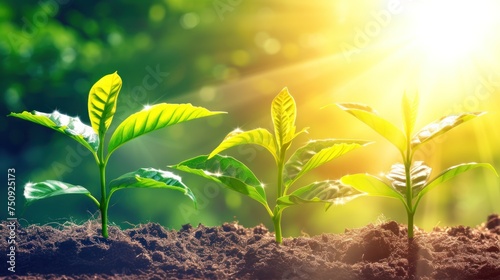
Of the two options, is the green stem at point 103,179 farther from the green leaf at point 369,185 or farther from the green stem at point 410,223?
the green stem at point 410,223

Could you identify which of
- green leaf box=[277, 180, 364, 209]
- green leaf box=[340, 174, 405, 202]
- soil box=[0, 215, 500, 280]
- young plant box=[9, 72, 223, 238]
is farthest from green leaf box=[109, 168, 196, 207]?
green leaf box=[340, 174, 405, 202]

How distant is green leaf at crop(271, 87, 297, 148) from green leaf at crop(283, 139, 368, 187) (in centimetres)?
12

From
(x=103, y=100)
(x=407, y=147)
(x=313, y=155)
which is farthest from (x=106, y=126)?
Result: (x=407, y=147)

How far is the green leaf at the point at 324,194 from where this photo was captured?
2.46 meters

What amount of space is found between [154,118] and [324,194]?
0.87 meters

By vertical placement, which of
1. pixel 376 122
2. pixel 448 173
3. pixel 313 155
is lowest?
pixel 448 173

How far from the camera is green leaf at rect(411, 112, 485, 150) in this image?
2.62m

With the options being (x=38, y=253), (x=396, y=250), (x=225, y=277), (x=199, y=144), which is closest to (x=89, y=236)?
(x=38, y=253)

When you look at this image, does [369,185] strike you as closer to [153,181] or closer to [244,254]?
[244,254]

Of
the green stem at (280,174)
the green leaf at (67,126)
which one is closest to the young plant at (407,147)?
the green stem at (280,174)

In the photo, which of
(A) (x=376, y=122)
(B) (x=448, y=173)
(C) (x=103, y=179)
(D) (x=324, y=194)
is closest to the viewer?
(D) (x=324, y=194)

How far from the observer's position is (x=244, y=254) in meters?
2.82

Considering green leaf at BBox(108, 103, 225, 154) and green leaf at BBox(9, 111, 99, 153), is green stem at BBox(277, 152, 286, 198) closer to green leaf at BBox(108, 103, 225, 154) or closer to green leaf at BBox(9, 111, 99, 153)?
green leaf at BBox(108, 103, 225, 154)

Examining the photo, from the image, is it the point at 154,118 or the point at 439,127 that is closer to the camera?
the point at 439,127
